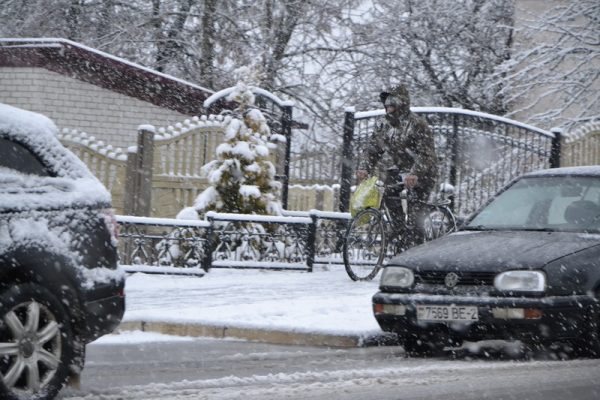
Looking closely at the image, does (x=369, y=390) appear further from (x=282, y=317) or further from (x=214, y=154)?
(x=214, y=154)

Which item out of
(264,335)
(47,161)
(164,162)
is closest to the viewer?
(47,161)

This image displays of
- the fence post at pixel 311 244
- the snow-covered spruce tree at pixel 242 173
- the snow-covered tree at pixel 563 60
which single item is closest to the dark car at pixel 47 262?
the fence post at pixel 311 244

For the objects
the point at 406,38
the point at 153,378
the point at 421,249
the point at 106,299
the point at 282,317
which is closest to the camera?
the point at 106,299

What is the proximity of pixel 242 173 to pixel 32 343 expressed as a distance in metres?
9.27

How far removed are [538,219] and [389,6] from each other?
22072 mm

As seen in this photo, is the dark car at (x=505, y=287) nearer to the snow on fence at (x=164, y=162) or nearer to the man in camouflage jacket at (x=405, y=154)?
the man in camouflage jacket at (x=405, y=154)

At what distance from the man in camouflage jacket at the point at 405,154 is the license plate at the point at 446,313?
4867 mm

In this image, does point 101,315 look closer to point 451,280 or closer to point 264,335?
point 451,280

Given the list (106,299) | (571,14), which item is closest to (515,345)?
(106,299)

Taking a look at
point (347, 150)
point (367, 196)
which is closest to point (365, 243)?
point (367, 196)

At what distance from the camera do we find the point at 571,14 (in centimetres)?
2636

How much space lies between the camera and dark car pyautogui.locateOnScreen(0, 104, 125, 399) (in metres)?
5.92

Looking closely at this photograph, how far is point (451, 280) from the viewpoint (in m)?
8.31

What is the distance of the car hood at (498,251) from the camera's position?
8.19 meters
